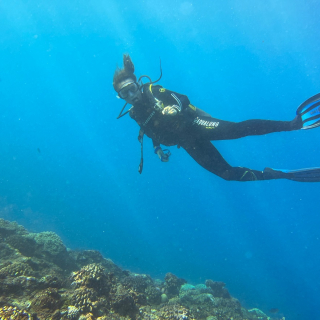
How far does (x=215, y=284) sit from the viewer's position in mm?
10164

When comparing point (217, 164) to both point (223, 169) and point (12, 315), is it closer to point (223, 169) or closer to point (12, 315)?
point (223, 169)

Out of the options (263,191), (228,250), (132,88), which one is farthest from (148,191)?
(132,88)

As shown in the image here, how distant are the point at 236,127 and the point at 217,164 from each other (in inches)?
43.6

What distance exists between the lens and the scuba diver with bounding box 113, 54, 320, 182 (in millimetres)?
4828

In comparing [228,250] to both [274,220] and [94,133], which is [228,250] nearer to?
[274,220]

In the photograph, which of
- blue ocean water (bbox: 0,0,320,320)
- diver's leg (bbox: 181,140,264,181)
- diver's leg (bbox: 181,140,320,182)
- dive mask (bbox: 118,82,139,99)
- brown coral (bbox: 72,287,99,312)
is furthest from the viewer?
blue ocean water (bbox: 0,0,320,320)

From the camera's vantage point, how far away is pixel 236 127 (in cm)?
488

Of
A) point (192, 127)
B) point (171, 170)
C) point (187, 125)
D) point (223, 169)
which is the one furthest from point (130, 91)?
A: point (171, 170)

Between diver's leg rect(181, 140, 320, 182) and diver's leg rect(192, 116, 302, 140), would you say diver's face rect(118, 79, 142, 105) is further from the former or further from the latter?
diver's leg rect(181, 140, 320, 182)

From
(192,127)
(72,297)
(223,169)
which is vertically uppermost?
(192,127)

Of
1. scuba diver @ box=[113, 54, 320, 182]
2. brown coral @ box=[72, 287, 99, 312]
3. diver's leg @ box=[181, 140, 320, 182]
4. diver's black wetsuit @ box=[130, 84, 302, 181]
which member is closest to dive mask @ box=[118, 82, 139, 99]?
scuba diver @ box=[113, 54, 320, 182]

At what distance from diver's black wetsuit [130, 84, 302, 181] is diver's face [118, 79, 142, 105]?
0.17 meters

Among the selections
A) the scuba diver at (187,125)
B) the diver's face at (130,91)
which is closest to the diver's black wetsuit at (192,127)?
the scuba diver at (187,125)

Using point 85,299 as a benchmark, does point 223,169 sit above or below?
above
